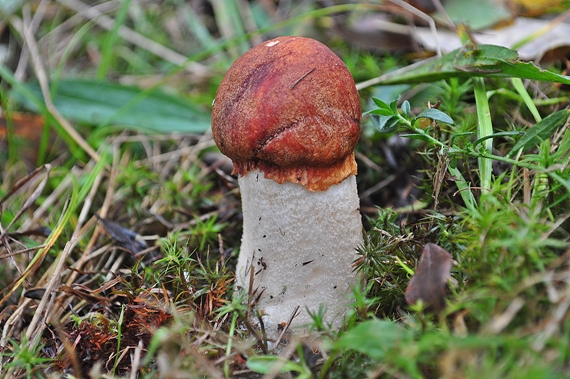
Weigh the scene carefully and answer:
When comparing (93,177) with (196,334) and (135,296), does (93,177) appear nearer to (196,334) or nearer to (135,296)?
(135,296)

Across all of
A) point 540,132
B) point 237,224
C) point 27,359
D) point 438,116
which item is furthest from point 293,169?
point 27,359

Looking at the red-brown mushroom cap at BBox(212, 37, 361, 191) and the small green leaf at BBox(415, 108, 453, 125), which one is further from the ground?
the red-brown mushroom cap at BBox(212, 37, 361, 191)

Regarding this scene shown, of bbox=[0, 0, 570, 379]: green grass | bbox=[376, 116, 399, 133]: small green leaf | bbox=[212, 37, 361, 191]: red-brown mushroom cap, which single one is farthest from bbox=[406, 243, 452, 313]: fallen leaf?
bbox=[376, 116, 399, 133]: small green leaf

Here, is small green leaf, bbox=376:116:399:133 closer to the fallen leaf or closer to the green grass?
the green grass

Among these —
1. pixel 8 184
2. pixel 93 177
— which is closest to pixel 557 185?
pixel 93 177

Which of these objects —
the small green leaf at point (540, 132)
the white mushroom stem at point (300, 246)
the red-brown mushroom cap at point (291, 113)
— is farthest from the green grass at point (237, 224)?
the red-brown mushroom cap at point (291, 113)

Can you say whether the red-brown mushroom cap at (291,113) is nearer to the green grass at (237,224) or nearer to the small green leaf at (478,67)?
the green grass at (237,224)

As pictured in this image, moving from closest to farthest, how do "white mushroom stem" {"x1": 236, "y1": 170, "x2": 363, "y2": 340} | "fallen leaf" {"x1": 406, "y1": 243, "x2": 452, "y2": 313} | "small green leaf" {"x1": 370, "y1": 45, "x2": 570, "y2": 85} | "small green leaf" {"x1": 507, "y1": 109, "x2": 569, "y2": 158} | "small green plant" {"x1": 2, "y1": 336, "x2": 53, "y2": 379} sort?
1. "fallen leaf" {"x1": 406, "y1": 243, "x2": 452, "y2": 313}
2. "small green plant" {"x1": 2, "y1": 336, "x2": 53, "y2": 379}
3. "small green leaf" {"x1": 507, "y1": 109, "x2": 569, "y2": 158}
4. "white mushroom stem" {"x1": 236, "y1": 170, "x2": 363, "y2": 340}
5. "small green leaf" {"x1": 370, "y1": 45, "x2": 570, "y2": 85}
